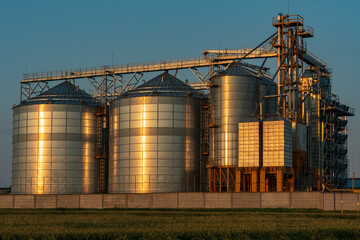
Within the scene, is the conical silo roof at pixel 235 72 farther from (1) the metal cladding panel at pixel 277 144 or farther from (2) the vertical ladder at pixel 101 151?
(2) the vertical ladder at pixel 101 151

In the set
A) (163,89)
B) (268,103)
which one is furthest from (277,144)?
(163,89)

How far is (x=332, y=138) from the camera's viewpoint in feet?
352

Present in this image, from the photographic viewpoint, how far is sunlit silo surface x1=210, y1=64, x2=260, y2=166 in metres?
88.6

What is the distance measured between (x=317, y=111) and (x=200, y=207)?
33.8m

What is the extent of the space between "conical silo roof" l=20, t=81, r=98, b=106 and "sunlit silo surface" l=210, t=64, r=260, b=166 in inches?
968

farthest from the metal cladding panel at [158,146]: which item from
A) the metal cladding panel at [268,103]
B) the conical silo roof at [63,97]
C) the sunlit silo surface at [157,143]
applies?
the conical silo roof at [63,97]

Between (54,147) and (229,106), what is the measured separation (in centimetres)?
2914

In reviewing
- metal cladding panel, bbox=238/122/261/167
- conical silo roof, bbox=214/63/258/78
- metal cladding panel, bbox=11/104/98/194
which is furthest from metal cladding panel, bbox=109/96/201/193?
metal cladding panel, bbox=238/122/261/167

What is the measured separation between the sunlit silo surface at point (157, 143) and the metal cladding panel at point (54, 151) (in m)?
7.79

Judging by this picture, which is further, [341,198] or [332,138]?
[332,138]

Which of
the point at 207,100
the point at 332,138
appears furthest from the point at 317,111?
the point at 207,100

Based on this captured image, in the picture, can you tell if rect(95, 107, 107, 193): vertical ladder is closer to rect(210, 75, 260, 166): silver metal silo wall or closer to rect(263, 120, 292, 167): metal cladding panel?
rect(210, 75, 260, 166): silver metal silo wall

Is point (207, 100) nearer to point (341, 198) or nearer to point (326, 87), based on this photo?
point (326, 87)

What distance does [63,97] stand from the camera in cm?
10425
